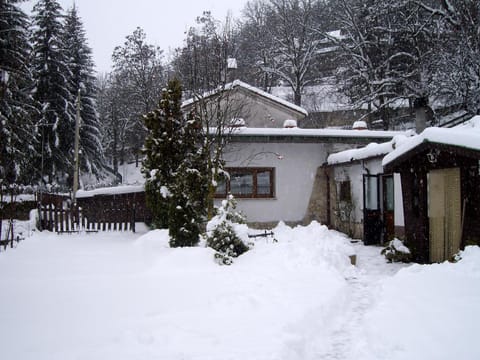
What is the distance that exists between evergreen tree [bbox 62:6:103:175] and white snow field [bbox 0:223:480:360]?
21773mm

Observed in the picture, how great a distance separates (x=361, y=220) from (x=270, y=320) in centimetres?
918

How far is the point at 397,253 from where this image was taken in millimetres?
9719

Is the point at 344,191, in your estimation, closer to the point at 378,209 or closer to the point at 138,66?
the point at 378,209

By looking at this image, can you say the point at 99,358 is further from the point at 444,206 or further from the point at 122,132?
the point at 122,132

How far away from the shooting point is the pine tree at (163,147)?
1202 cm

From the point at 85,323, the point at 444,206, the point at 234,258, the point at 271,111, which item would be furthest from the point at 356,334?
the point at 271,111

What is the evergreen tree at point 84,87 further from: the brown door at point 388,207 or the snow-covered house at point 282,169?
the brown door at point 388,207

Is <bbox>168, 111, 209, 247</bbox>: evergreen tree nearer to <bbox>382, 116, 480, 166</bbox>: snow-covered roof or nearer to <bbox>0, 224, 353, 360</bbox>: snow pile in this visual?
<bbox>0, 224, 353, 360</bbox>: snow pile

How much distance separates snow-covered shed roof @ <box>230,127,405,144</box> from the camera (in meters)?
14.4

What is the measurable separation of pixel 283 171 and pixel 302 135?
5.19 ft

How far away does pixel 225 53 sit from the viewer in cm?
1277

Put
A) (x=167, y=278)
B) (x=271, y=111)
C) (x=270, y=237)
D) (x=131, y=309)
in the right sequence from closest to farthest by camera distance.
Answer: (x=131, y=309) < (x=167, y=278) < (x=270, y=237) < (x=271, y=111)

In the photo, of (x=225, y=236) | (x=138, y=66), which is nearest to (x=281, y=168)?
(x=225, y=236)

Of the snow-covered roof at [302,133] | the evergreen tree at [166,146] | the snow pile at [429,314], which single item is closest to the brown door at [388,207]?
the snow-covered roof at [302,133]
